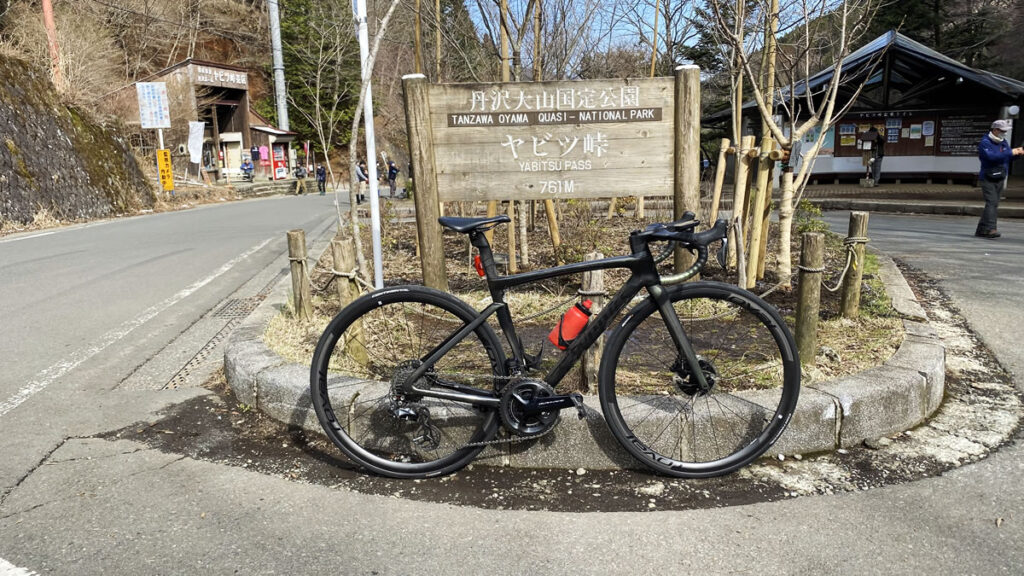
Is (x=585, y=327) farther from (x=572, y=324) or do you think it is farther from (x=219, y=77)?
(x=219, y=77)

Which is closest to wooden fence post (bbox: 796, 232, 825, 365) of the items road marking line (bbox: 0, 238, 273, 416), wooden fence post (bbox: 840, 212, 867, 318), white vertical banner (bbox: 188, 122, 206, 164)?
wooden fence post (bbox: 840, 212, 867, 318)

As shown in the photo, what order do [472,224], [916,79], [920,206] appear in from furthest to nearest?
1. [916,79]
2. [920,206]
3. [472,224]

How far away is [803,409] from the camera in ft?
10.8

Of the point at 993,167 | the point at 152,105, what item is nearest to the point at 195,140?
the point at 152,105

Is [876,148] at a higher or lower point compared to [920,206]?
higher

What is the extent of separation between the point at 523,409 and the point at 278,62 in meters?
37.2

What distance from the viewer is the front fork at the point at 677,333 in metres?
3.08

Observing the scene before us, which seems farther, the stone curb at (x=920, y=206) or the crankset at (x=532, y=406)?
the stone curb at (x=920, y=206)

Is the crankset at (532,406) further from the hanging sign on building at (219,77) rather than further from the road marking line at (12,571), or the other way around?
the hanging sign on building at (219,77)

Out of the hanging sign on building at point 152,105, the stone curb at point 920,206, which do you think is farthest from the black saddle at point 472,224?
the hanging sign on building at point 152,105

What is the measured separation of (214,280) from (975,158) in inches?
770

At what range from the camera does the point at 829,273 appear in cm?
666

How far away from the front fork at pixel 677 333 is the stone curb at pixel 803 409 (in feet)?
1.59

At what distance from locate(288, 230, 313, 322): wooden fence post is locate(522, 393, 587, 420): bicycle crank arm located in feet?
7.90
